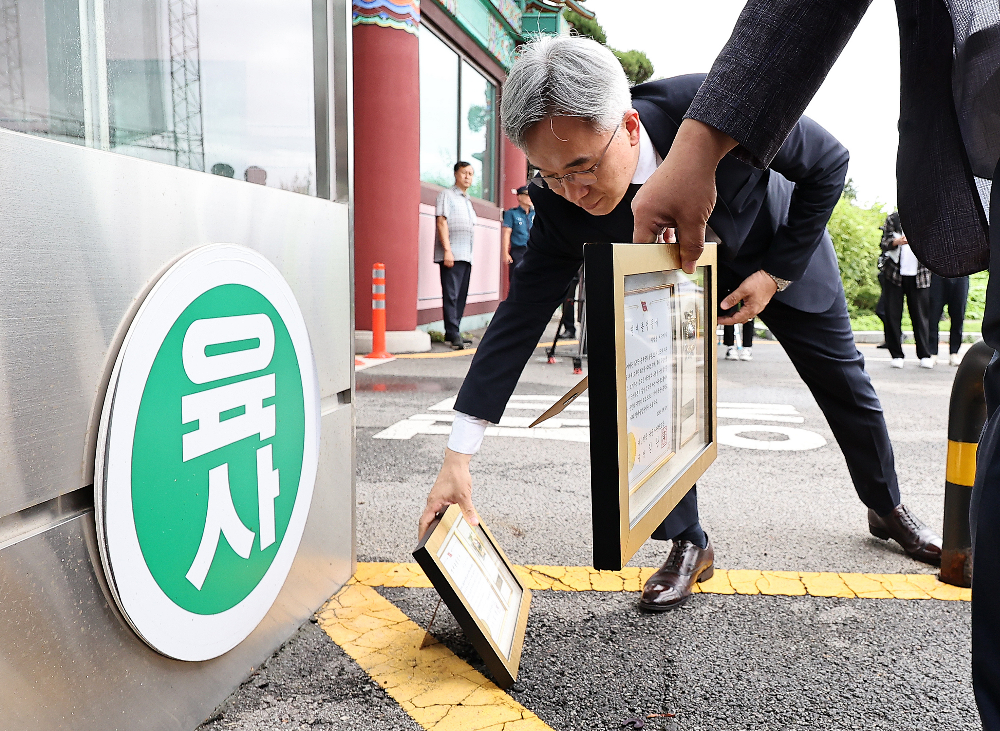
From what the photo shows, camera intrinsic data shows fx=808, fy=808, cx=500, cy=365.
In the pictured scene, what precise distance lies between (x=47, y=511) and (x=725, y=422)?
426cm

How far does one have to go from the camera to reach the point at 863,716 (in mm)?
1632

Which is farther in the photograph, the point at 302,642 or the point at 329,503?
the point at 329,503

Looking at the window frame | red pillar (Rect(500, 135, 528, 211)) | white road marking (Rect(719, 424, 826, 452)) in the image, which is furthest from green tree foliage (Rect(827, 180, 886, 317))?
white road marking (Rect(719, 424, 826, 452))

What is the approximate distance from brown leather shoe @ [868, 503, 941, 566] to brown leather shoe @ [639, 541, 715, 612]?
2.31ft

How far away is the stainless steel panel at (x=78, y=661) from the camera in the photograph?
3.76ft

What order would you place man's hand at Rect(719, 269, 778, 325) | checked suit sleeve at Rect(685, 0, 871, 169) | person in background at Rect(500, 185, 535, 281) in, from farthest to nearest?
person in background at Rect(500, 185, 535, 281)
man's hand at Rect(719, 269, 778, 325)
checked suit sleeve at Rect(685, 0, 871, 169)

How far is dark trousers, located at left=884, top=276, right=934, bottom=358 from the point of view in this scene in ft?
26.2

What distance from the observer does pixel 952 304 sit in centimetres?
792

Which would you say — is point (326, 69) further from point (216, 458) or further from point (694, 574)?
point (694, 574)

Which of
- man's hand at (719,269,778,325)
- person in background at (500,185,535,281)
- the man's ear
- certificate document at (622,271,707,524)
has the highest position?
person in background at (500,185,535,281)

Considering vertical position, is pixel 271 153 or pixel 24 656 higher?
pixel 271 153

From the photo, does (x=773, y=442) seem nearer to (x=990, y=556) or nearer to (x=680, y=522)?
(x=680, y=522)

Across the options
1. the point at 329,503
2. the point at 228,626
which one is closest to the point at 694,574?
the point at 329,503

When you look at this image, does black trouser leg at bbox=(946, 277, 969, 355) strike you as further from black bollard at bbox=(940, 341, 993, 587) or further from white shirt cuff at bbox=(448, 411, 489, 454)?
white shirt cuff at bbox=(448, 411, 489, 454)
